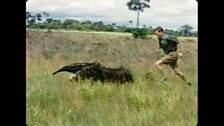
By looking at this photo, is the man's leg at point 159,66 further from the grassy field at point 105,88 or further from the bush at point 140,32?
the bush at point 140,32

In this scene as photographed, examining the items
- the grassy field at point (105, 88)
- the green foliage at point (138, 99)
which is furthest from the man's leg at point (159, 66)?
the green foliage at point (138, 99)

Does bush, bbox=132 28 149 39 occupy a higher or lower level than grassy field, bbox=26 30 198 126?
higher

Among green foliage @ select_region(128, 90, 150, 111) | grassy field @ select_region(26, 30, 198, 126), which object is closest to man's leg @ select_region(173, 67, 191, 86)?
grassy field @ select_region(26, 30, 198, 126)

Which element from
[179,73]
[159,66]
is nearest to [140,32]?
[159,66]

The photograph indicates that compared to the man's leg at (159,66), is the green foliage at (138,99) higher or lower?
lower

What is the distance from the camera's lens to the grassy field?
1998 mm

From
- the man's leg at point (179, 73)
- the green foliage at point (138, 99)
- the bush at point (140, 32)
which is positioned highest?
the bush at point (140, 32)

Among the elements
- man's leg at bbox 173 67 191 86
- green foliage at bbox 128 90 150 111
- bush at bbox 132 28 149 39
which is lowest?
green foliage at bbox 128 90 150 111

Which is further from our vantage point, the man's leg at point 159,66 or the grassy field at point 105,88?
the man's leg at point 159,66

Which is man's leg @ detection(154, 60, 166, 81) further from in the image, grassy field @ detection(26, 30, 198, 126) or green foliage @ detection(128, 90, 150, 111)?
green foliage @ detection(128, 90, 150, 111)

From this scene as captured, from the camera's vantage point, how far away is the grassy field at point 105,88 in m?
2.00
